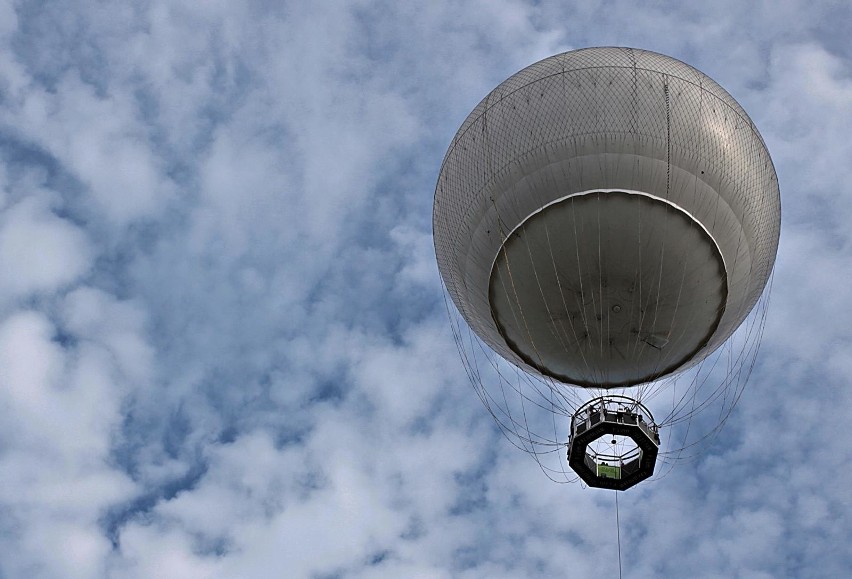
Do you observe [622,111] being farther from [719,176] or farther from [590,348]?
[590,348]

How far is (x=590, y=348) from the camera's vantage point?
1058 inches

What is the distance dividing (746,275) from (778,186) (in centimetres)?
271

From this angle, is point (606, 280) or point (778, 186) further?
point (778, 186)

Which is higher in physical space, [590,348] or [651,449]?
[590,348]

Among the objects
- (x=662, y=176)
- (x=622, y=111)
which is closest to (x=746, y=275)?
(x=662, y=176)

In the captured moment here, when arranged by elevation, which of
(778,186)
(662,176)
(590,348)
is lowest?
(590,348)

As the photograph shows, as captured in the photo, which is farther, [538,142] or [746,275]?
[746,275]


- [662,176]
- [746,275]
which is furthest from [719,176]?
[746,275]

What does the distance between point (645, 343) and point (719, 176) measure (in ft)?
15.7

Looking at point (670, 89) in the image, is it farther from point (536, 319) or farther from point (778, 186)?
point (536, 319)

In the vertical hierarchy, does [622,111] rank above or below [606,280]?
above

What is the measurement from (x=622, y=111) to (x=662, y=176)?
1.84 metres

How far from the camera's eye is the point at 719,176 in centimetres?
2484

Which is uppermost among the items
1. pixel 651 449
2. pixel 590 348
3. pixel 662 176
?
pixel 662 176
